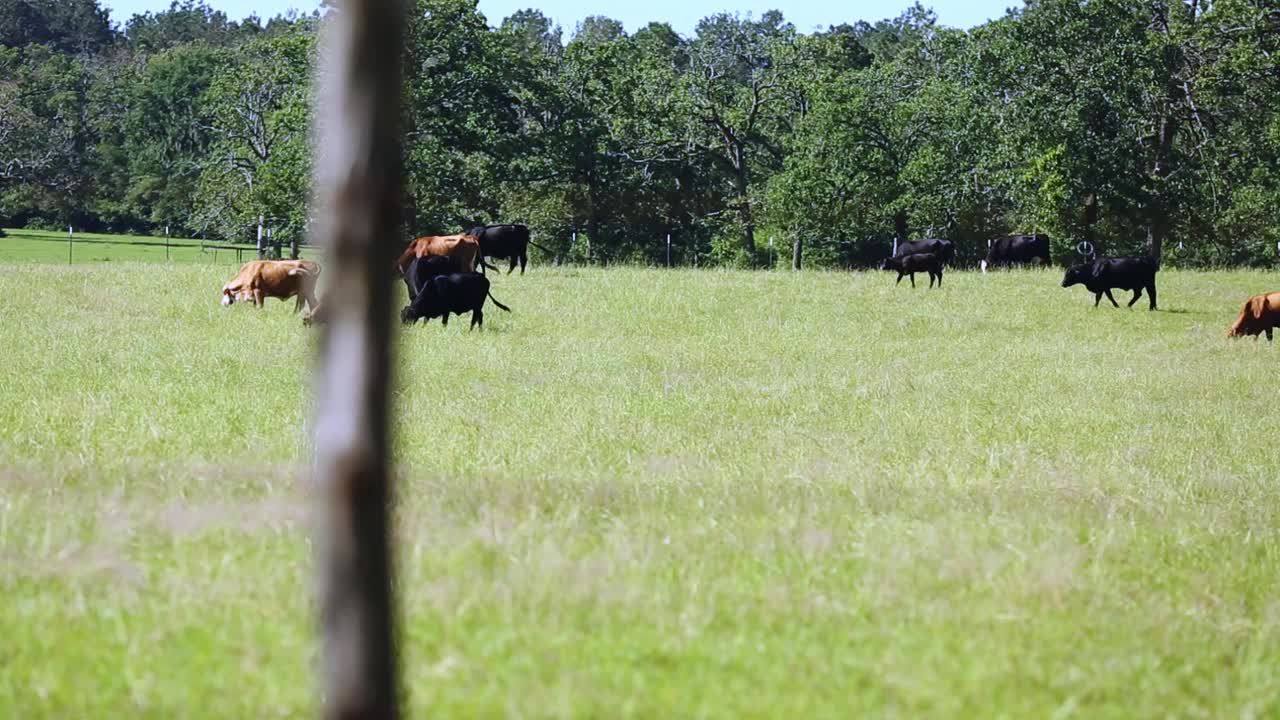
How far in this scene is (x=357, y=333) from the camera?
343cm

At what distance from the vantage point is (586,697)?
5895mm

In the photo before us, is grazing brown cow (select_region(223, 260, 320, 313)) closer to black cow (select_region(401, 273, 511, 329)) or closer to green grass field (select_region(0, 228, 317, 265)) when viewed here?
black cow (select_region(401, 273, 511, 329))

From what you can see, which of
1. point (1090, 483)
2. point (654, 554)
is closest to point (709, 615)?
point (654, 554)

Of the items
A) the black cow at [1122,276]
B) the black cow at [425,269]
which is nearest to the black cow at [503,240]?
the black cow at [425,269]

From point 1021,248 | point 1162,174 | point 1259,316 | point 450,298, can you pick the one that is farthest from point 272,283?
point 1162,174

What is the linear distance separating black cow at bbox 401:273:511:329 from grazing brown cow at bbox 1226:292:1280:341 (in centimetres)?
1363

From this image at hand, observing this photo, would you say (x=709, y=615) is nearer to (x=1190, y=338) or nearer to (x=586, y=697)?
(x=586, y=697)

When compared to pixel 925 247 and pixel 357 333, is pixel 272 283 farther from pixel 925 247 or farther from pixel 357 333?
pixel 357 333

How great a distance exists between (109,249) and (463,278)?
177 ft

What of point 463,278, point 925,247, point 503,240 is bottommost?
point 463,278

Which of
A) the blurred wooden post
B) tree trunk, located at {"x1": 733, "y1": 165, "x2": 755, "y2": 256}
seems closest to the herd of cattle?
the blurred wooden post

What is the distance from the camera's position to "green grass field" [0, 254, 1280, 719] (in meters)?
6.22

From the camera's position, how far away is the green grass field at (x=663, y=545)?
6223 millimetres

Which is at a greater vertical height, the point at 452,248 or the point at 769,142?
the point at 769,142
